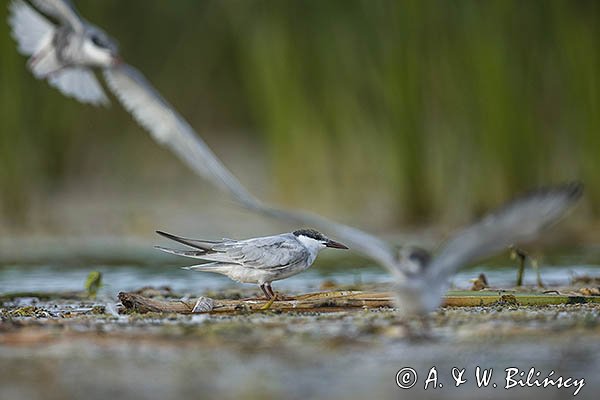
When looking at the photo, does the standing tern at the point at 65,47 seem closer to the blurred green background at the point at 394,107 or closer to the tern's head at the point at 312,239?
the tern's head at the point at 312,239

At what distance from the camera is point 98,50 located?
6.82m

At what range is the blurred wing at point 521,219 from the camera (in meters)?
4.84

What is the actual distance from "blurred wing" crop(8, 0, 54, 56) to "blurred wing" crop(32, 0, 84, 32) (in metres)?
0.52

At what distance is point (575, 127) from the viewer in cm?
1160

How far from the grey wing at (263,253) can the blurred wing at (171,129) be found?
0.96 meters

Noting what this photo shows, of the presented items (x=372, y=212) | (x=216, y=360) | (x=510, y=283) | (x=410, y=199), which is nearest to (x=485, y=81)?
(x=410, y=199)

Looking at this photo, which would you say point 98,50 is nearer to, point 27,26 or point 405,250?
point 27,26

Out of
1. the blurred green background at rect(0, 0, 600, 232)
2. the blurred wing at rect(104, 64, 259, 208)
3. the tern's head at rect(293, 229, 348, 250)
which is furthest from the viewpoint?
the blurred green background at rect(0, 0, 600, 232)

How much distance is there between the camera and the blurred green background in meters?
11.3

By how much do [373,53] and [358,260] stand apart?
2.73m

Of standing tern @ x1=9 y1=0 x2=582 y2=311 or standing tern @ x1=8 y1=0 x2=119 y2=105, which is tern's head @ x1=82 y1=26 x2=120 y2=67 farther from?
standing tern @ x1=9 y1=0 x2=582 y2=311

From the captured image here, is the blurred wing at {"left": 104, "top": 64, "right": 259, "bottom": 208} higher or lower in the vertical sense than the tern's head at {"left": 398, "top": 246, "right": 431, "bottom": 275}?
higher

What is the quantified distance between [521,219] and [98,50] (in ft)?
9.77

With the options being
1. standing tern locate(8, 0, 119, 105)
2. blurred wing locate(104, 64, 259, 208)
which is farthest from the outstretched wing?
standing tern locate(8, 0, 119, 105)
